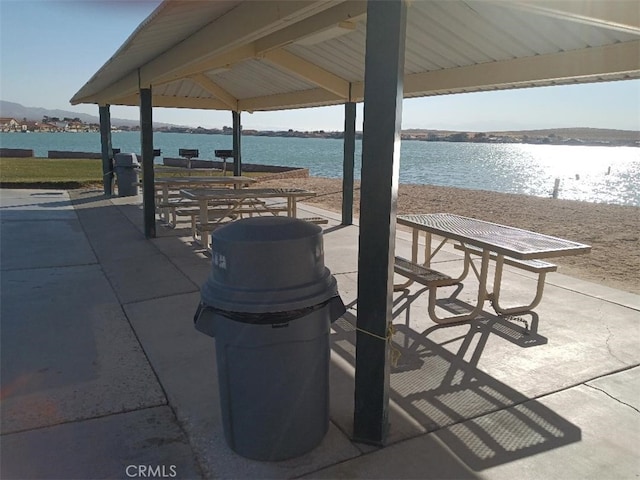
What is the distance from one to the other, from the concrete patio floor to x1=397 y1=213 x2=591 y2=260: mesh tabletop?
0.84 m

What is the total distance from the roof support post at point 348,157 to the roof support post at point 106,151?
761cm

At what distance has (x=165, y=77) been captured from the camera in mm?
7410

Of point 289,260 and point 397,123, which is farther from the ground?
point 397,123

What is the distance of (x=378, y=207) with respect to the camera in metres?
2.59

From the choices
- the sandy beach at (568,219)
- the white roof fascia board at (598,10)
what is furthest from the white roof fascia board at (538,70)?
the sandy beach at (568,219)

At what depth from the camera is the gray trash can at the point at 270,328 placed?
2328 mm

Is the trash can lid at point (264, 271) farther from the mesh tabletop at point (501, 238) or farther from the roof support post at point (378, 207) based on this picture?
the mesh tabletop at point (501, 238)

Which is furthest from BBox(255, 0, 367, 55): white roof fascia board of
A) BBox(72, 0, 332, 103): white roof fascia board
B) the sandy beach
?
the sandy beach

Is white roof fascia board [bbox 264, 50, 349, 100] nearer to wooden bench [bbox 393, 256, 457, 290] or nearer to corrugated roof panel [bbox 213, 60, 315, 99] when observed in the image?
corrugated roof panel [bbox 213, 60, 315, 99]

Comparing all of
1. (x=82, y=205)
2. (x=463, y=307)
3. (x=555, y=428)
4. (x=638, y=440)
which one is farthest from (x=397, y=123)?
(x=82, y=205)

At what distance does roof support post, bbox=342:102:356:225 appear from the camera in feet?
30.8

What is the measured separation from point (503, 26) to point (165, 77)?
4871 millimetres

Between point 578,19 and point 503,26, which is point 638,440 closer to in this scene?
point 578,19

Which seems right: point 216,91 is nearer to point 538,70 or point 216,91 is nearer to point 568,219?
point 538,70
